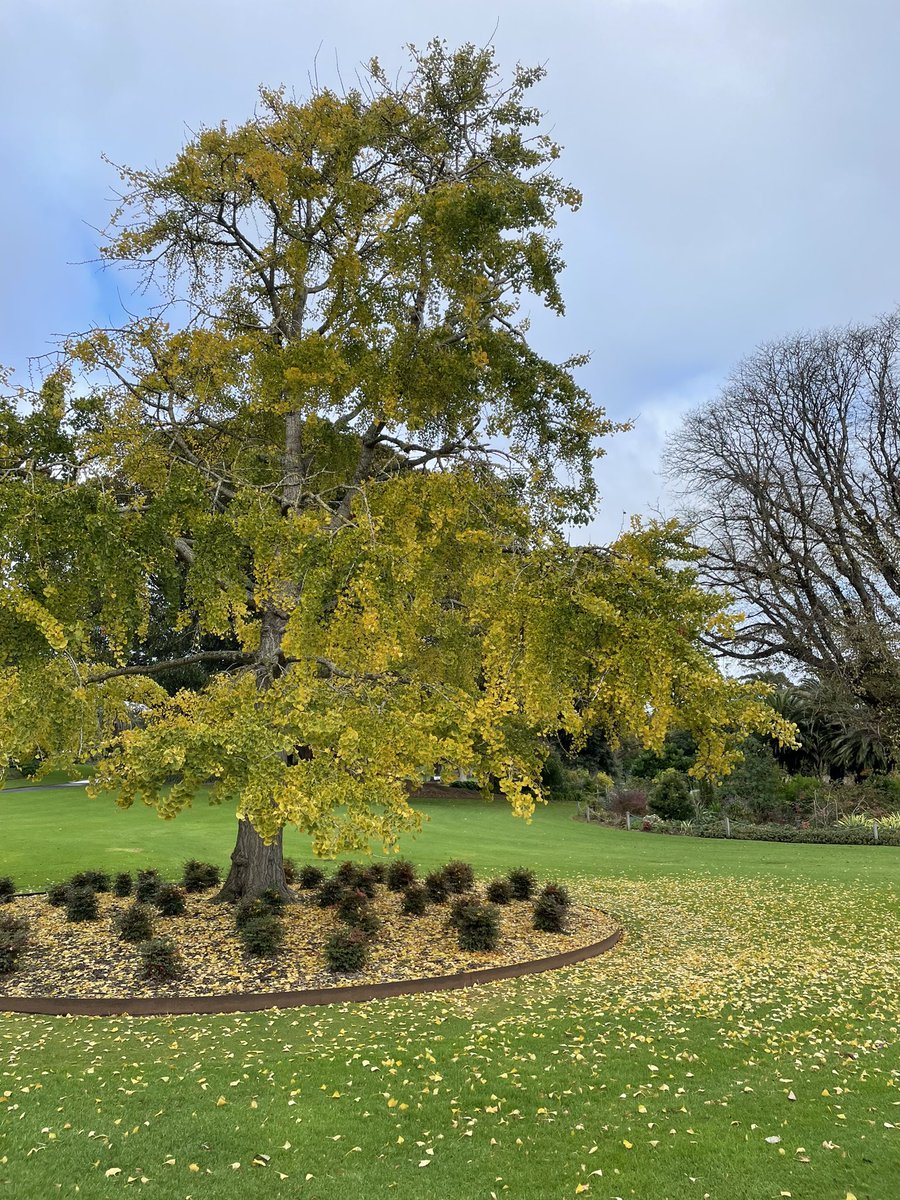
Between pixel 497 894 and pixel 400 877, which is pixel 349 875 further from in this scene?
pixel 497 894

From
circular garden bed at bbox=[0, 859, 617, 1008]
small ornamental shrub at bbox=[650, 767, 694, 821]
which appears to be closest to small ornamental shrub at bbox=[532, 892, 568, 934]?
circular garden bed at bbox=[0, 859, 617, 1008]

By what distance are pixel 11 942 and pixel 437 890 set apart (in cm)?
561

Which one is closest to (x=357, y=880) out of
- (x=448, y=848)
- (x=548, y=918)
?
(x=548, y=918)

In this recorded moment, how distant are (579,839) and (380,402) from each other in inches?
695

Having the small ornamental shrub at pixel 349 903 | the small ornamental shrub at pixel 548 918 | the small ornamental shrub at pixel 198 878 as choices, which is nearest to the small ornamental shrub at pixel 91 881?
the small ornamental shrub at pixel 198 878

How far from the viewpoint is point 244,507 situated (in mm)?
8148

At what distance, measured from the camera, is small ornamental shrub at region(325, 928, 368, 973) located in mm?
8102

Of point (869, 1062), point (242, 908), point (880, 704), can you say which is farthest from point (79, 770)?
point (880, 704)

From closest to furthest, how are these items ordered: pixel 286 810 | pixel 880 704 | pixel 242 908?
1. pixel 286 810
2. pixel 242 908
3. pixel 880 704

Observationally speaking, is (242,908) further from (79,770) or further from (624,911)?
(624,911)

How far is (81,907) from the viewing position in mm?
10094

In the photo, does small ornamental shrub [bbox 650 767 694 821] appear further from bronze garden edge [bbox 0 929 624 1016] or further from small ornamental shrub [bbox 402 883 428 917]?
bronze garden edge [bbox 0 929 624 1016]

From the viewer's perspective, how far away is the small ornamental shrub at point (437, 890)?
443 inches

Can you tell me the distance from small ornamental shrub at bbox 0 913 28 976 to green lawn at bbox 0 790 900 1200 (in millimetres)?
1262
